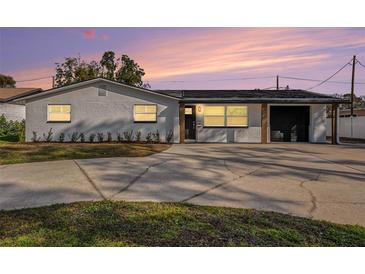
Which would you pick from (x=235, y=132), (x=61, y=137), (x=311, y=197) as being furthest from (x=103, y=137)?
(x=311, y=197)

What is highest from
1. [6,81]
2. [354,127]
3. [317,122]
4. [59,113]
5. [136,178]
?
[6,81]

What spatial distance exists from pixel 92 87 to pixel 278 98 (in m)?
10.9

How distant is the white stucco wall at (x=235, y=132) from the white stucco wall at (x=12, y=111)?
19.3 meters

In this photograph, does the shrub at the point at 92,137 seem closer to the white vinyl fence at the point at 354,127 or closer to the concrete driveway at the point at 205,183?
the concrete driveway at the point at 205,183

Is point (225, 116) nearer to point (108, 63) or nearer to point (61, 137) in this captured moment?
point (61, 137)

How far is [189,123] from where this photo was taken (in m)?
20.3

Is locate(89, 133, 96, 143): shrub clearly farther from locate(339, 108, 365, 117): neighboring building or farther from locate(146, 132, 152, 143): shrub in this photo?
locate(339, 108, 365, 117): neighboring building

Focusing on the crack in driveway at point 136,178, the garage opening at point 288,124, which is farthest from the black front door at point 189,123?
the crack in driveway at point 136,178

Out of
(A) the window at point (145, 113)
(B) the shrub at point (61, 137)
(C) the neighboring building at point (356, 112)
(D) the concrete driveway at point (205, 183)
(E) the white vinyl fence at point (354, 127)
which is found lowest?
(D) the concrete driveway at point (205, 183)

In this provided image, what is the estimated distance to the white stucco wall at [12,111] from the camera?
29078 mm

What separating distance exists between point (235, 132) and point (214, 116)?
5.22ft

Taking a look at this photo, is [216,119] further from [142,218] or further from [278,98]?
[142,218]

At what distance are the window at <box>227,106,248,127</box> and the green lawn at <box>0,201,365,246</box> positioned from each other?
47.6 feet

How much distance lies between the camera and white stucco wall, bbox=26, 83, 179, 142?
18984 mm
